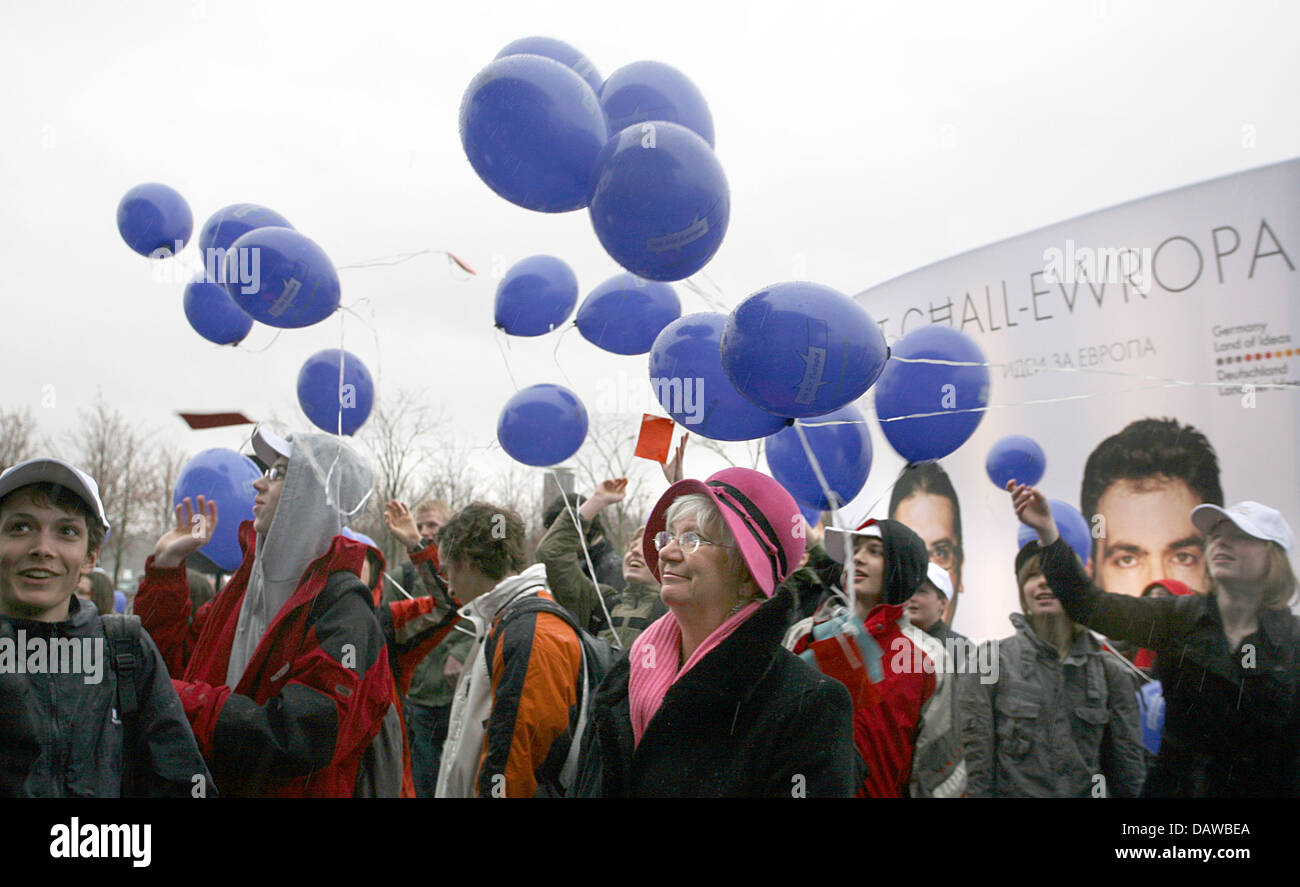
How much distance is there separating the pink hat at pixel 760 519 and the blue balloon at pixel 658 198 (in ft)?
2.45

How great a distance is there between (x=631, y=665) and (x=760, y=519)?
49cm

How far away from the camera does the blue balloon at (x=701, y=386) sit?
3.19 m

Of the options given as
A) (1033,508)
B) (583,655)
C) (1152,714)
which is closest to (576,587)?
(583,655)

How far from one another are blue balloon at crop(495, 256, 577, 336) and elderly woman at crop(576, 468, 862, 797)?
2049 mm

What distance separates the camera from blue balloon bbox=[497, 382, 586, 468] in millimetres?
4363

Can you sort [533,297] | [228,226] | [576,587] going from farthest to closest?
1. [576,587]
2. [533,297]
3. [228,226]

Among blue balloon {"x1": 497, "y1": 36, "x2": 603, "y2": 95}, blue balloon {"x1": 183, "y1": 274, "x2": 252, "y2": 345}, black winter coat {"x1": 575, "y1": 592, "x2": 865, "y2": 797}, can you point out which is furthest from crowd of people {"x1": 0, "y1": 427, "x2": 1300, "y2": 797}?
→ blue balloon {"x1": 497, "y1": 36, "x2": 603, "y2": 95}

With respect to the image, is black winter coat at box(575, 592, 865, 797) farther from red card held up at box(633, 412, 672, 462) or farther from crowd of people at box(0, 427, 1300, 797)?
red card held up at box(633, 412, 672, 462)

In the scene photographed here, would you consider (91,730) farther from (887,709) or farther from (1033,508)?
(1033,508)

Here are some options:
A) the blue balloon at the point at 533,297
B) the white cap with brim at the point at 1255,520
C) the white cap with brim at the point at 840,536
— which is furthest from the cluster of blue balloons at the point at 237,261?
the white cap with brim at the point at 1255,520

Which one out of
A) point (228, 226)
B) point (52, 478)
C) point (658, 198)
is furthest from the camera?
point (228, 226)

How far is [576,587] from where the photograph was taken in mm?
4781
